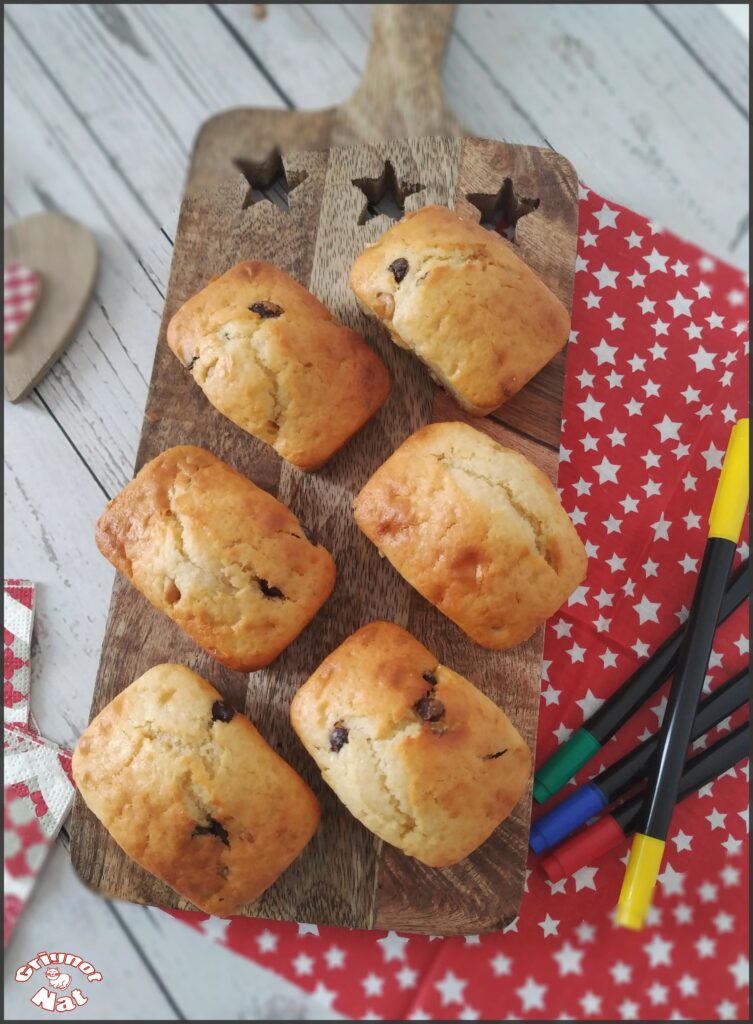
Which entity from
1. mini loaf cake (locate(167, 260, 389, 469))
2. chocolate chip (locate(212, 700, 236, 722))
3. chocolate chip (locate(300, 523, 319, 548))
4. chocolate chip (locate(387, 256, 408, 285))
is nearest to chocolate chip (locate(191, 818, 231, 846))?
chocolate chip (locate(212, 700, 236, 722))

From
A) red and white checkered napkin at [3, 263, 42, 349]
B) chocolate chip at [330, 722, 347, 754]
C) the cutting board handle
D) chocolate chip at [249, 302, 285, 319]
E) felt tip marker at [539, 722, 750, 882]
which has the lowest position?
felt tip marker at [539, 722, 750, 882]

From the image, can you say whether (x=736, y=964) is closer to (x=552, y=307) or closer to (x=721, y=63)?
(x=552, y=307)

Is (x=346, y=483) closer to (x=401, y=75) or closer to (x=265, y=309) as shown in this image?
(x=265, y=309)

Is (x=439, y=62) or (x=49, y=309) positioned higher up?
(x=439, y=62)

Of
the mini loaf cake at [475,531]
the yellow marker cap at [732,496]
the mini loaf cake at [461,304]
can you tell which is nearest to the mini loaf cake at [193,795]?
the mini loaf cake at [475,531]

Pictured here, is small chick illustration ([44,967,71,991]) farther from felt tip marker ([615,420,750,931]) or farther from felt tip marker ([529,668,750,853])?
felt tip marker ([615,420,750,931])

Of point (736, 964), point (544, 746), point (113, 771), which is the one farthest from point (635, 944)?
point (113, 771)
